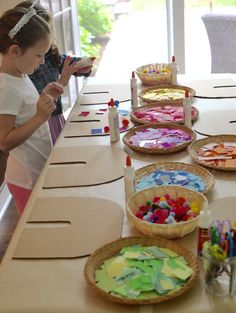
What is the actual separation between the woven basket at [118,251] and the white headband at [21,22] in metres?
0.89

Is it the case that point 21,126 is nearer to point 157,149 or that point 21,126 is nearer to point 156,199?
point 157,149

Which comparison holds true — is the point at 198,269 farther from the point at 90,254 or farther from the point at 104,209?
the point at 104,209

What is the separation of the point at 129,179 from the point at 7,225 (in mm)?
1483

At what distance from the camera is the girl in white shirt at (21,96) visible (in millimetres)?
1605

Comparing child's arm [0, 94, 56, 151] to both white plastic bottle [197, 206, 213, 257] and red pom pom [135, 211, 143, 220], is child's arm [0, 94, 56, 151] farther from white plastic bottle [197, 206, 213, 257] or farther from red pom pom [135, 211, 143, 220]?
white plastic bottle [197, 206, 213, 257]

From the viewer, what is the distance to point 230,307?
35.5 inches

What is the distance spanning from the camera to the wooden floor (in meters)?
2.41

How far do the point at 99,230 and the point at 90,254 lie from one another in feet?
0.34

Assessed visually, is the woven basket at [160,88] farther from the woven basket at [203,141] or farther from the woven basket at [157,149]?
the woven basket at [203,141]

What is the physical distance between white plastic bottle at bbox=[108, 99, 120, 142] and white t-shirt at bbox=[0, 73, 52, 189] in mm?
291

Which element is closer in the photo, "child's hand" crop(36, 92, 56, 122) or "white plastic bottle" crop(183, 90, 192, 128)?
"child's hand" crop(36, 92, 56, 122)

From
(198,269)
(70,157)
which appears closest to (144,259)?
(198,269)

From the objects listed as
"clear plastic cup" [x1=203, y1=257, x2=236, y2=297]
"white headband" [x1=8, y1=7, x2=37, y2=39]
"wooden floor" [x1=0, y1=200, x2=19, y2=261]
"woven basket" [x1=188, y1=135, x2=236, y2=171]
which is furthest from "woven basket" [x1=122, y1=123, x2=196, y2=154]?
"wooden floor" [x1=0, y1=200, x2=19, y2=261]

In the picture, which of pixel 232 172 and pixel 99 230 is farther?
pixel 232 172
